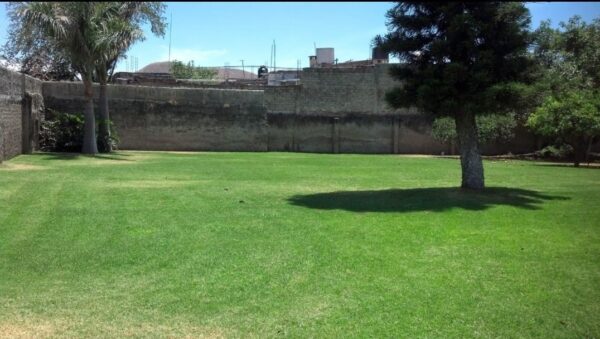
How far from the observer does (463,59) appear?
13188mm

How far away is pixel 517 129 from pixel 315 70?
1168 centimetres

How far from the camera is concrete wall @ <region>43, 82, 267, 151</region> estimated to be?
29.5 metres

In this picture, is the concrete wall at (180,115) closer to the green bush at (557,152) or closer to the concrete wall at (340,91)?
the concrete wall at (340,91)

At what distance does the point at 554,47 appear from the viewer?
28.2 metres

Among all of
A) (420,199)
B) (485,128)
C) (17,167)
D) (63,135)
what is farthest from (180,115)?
(420,199)

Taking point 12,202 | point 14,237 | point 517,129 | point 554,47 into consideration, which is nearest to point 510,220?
point 14,237

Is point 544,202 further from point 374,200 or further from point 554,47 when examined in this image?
point 554,47

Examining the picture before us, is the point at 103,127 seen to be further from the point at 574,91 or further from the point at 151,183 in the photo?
the point at 574,91

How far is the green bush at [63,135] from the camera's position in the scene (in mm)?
24938

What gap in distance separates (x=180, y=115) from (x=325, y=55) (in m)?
18.3

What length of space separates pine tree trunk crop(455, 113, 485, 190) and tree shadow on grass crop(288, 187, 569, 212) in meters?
0.32

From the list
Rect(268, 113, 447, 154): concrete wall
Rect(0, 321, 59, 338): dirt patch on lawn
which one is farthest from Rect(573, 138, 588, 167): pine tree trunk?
Rect(0, 321, 59, 338): dirt patch on lawn

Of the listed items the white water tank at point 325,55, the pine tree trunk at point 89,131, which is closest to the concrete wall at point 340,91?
the white water tank at point 325,55

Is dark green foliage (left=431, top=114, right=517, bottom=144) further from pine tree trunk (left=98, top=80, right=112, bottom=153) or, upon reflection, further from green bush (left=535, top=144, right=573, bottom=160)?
pine tree trunk (left=98, top=80, right=112, bottom=153)
